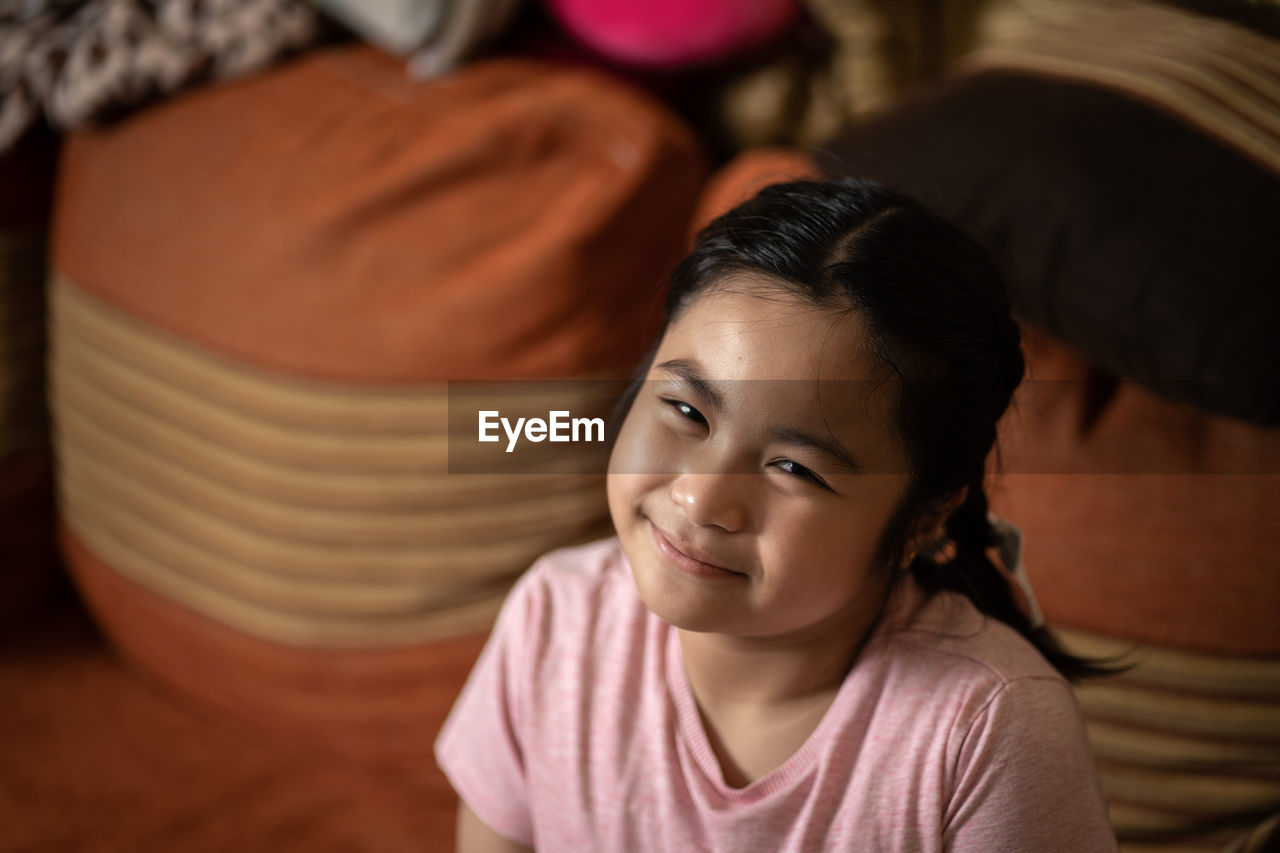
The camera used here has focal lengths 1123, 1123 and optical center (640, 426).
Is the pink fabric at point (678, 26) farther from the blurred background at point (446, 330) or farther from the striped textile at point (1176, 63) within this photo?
the striped textile at point (1176, 63)

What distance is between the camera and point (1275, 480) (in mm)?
663

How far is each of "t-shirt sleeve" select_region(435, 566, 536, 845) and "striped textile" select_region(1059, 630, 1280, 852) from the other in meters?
0.34

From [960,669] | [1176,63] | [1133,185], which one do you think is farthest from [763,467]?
[1176,63]

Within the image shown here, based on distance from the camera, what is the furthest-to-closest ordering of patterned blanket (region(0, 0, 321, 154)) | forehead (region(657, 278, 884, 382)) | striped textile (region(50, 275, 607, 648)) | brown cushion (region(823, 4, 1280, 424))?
patterned blanket (region(0, 0, 321, 154))
striped textile (region(50, 275, 607, 648))
brown cushion (region(823, 4, 1280, 424))
forehead (region(657, 278, 884, 382))

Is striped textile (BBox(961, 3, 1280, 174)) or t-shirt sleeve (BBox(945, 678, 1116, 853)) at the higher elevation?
striped textile (BBox(961, 3, 1280, 174))

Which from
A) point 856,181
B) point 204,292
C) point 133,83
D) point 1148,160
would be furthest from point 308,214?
point 1148,160

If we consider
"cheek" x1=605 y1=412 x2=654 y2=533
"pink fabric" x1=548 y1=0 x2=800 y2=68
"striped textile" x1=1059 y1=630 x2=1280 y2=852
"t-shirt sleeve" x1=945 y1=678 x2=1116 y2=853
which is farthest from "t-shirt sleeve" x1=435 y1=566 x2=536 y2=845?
"pink fabric" x1=548 y1=0 x2=800 y2=68

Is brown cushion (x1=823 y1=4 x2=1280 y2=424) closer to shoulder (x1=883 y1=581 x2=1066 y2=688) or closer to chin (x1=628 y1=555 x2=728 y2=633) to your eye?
shoulder (x1=883 y1=581 x2=1066 y2=688)

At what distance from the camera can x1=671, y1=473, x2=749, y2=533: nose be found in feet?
1.57

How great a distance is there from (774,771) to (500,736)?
0.16 meters

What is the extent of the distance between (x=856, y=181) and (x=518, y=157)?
40cm

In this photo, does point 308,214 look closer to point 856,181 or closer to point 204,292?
point 204,292

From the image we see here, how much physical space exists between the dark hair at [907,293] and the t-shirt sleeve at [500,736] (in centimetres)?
21

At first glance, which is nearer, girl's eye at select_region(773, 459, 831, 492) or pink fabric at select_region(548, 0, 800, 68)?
girl's eye at select_region(773, 459, 831, 492)
